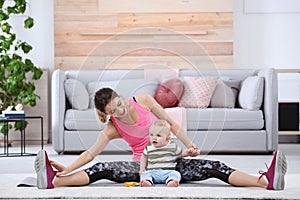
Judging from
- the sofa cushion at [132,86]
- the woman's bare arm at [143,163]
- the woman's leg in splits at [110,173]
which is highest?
the sofa cushion at [132,86]

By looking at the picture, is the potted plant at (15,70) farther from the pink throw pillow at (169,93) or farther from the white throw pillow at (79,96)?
the pink throw pillow at (169,93)

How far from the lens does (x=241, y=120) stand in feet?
19.4

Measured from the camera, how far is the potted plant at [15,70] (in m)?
6.85

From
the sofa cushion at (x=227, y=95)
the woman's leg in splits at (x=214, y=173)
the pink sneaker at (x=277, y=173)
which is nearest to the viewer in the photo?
the pink sneaker at (x=277, y=173)

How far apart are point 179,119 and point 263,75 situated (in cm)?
274

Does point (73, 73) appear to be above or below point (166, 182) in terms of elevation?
Answer: above

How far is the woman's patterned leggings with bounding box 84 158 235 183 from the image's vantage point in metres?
3.39

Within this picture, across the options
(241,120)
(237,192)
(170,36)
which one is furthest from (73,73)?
(237,192)

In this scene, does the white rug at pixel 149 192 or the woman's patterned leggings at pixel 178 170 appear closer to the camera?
the white rug at pixel 149 192

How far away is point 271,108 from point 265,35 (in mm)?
1626

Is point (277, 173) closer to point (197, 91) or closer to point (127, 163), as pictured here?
point (127, 163)

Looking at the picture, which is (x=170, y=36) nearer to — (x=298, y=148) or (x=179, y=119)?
(x=179, y=119)

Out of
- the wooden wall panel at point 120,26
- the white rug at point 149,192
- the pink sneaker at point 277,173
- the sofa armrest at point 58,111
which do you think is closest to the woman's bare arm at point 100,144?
the white rug at point 149,192

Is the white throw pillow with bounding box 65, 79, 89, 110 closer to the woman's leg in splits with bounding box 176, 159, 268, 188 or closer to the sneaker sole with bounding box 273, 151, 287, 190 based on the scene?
the woman's leg in splits with bounding box 176, 159, 268, 188
